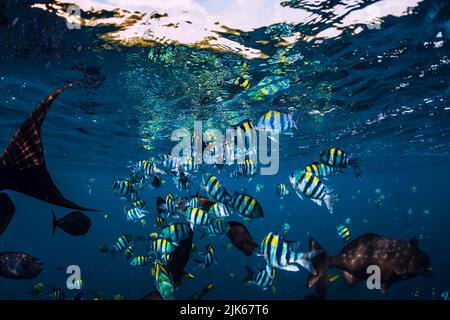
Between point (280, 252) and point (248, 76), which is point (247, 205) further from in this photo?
point (248, 76)

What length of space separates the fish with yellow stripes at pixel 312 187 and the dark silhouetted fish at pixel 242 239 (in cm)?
160

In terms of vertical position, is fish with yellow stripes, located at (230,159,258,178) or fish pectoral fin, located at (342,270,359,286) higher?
fish with yellow stripes, located at (230,159,258,178)

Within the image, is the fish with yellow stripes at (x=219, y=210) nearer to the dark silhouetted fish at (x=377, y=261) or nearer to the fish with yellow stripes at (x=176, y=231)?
the fish with yellow stripes at (x=176, y=231)

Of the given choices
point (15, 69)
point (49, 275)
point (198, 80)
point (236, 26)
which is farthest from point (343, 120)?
point (49, 275)

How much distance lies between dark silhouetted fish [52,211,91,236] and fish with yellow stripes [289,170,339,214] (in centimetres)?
390

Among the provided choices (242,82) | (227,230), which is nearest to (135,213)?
(227,230)

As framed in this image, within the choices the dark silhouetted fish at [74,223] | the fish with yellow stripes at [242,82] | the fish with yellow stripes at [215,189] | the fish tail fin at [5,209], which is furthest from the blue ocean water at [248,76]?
the fish tail fin at [5,209]

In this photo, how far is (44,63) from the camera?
1204 centimetres

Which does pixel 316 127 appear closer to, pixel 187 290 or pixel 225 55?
pixel 225 55

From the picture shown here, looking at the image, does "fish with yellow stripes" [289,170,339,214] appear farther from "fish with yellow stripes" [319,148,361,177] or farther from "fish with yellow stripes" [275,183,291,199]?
"fish with yellow stripes" [275,183,291,199]

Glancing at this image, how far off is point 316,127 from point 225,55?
42.6 ft

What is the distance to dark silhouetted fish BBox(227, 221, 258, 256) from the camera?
4207mm

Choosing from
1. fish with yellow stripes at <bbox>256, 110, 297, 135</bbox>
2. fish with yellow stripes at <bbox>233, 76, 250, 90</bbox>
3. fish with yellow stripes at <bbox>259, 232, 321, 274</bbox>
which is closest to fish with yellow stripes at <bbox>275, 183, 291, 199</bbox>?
fish with yellow stripes at <bbox>256, 110, 297, 135</bbox>
